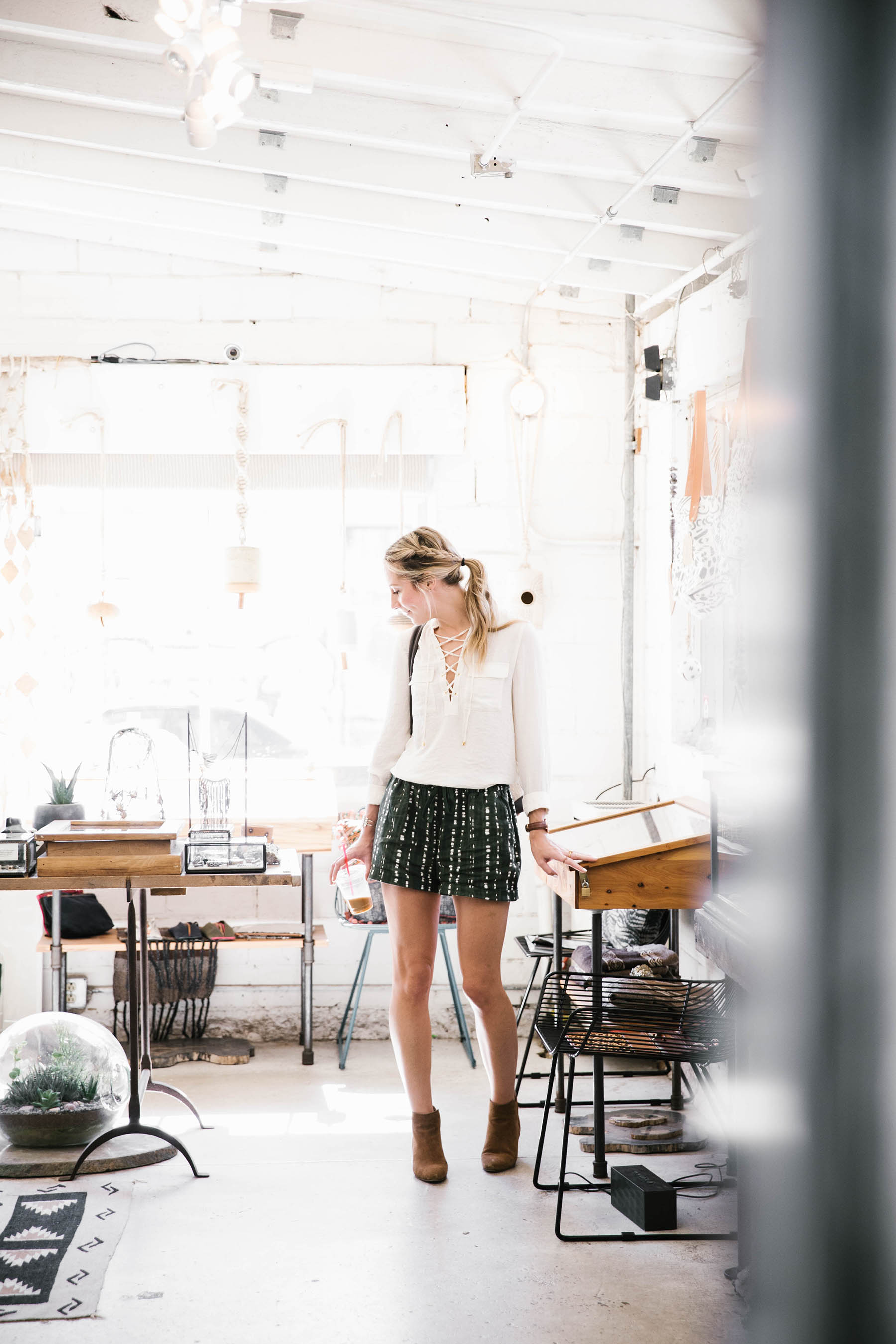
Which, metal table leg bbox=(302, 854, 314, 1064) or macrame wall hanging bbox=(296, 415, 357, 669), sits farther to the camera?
macrame wall hanging bbox=(296, 415, 357, 669)

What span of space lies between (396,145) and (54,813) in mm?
2346

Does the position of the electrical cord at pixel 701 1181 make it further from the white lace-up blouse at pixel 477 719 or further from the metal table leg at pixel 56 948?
the metal table leg at pixel 56 948

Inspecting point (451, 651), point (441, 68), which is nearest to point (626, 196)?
point (441, 68)

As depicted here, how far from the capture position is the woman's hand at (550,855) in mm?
2680

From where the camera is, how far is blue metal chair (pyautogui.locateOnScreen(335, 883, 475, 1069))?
3936 mm

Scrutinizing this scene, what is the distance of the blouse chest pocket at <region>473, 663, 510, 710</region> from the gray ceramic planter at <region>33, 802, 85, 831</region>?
5.79ft

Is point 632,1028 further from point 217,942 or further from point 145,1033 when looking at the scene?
point 217,942

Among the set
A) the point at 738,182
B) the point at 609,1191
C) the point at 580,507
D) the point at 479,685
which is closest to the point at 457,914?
the point at 479,685

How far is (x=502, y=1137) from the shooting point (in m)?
2.95

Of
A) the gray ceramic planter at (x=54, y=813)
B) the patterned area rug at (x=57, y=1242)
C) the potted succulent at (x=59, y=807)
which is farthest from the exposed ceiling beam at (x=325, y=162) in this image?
the patterned area rug at (x=57, y=1242)

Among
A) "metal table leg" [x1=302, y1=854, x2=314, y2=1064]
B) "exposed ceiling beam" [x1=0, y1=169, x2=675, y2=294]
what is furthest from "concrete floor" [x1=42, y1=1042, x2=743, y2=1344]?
"exposed ceiling beam" [x1=0, y1=169, x2=675, y2=294]

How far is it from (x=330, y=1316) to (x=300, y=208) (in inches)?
119

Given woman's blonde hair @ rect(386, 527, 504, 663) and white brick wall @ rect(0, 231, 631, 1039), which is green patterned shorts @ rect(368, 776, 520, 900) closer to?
woman's blonde hair @ rect(386, 527, 504, 663)

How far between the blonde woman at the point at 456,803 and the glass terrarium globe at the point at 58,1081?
0.79 m
